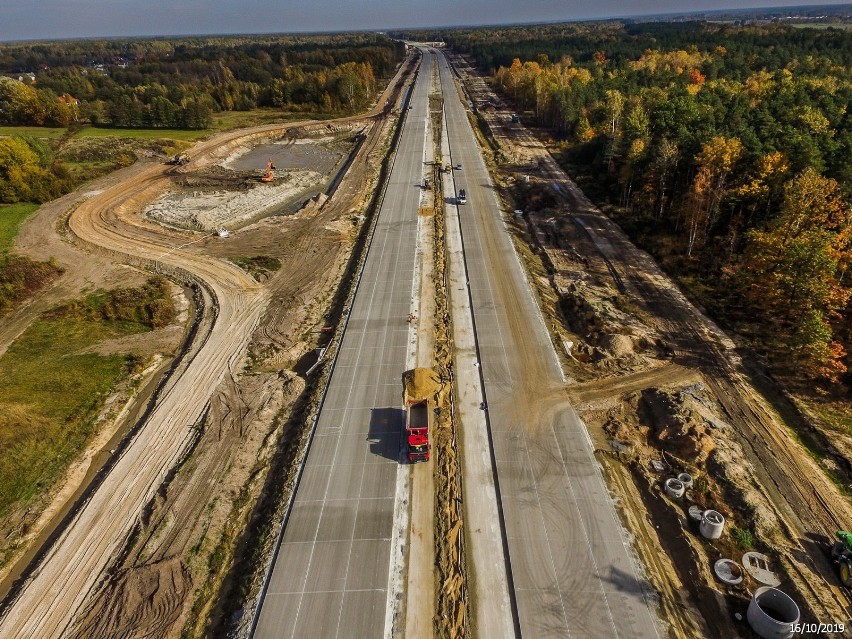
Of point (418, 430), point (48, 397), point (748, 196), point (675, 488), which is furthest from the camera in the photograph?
point (748, 196)

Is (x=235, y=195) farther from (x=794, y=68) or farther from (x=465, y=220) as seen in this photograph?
(x=794, y=68)

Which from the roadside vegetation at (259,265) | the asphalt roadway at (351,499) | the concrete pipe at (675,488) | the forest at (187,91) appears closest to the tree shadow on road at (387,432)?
the asphalt roadway at (351,499)

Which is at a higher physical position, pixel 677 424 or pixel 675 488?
pixel 677 424

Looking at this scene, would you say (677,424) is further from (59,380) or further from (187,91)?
(187,91)

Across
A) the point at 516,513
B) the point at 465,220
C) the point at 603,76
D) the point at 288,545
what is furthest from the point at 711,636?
the point at 603,76

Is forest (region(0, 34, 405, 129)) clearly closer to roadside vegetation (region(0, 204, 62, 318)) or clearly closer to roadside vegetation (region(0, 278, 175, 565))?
roadside vegetation (region(0, 204, 62, 318))

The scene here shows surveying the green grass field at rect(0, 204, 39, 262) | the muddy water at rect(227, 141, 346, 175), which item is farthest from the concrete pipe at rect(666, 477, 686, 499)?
the muddy water at rect(227, 141, 346, 175)

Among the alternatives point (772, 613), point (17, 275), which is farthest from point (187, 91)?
point (772, 613)
